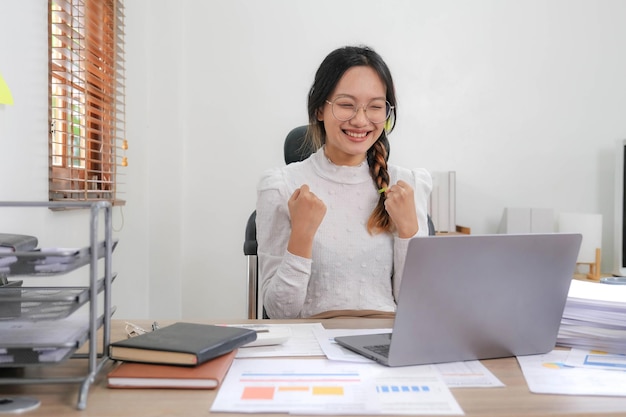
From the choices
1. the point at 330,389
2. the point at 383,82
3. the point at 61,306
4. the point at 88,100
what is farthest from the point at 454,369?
the point at 88,100

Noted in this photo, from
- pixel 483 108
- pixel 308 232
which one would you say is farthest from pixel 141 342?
pixel 483 108

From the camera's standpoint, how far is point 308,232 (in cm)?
150

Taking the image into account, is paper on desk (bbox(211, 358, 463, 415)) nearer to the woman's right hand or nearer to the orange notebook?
the orange notebook

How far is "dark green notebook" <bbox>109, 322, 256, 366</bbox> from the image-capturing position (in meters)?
0.90

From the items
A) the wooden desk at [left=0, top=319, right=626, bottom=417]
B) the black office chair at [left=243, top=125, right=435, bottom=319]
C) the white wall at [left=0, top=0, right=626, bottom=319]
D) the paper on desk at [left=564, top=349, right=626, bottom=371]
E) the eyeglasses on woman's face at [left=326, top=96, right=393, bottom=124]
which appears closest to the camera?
the wooden desk at [left=0, top=319, right=626, bottom=417]

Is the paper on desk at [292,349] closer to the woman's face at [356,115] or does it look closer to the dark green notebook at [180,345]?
the dark green notebook at [180,345]

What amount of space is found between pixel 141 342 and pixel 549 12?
3085 millimetres

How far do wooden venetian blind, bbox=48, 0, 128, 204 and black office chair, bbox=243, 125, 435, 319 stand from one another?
558 mm

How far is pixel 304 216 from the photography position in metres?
1.50

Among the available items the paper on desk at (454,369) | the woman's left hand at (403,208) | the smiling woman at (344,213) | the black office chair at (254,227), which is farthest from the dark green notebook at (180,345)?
the black office chair at (254,227)

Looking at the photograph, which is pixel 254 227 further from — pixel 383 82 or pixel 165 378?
pixel 165 378

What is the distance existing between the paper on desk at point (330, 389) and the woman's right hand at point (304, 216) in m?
0.53

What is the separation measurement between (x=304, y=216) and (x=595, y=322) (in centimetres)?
65

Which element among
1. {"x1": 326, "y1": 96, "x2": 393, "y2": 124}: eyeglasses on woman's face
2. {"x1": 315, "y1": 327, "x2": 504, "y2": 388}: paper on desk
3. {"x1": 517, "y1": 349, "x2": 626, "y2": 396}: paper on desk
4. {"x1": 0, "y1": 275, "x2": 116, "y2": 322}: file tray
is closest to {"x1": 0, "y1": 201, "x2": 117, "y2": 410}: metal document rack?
{"x1": 0, "y1": 275, "x2": 116, "y2": 322}: file tray
